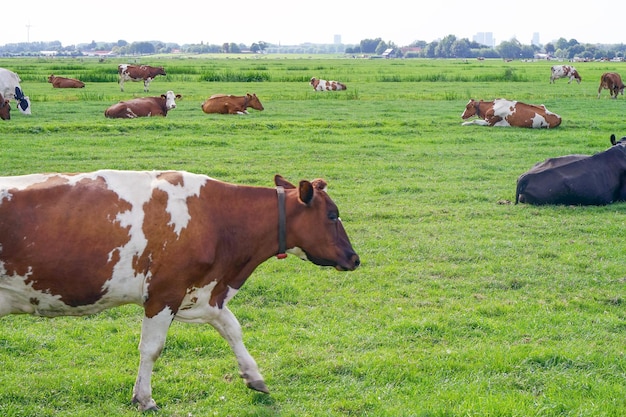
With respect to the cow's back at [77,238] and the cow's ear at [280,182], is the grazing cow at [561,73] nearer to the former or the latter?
the cow's ear at [280,182]

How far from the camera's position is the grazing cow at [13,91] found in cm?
2492

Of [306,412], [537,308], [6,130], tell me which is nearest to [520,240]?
[537,308]

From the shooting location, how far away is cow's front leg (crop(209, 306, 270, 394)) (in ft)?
19.0

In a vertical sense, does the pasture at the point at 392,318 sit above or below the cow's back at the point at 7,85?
below

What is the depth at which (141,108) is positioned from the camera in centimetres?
2488

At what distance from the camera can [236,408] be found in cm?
555

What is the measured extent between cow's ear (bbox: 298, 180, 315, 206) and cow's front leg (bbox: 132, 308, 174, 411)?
1.37 metres

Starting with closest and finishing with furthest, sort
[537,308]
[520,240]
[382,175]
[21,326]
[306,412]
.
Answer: [306,412], [21,326], [537,308], [520,240], [382,175]

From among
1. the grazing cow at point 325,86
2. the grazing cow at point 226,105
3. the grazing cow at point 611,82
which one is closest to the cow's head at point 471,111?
the grazing cow at point 226,105

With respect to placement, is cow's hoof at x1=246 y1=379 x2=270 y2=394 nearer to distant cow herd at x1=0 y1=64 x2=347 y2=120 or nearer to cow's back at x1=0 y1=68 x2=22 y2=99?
distant cow herd at x1=0 y1=64 x2=347 y2=120

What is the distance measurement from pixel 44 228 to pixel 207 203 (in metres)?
1.25

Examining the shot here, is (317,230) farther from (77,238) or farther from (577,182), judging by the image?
(577,182)

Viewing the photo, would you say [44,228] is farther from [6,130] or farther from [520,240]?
[6,130]

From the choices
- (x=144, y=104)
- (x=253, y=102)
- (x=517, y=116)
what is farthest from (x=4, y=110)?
(x=517, y=116)
